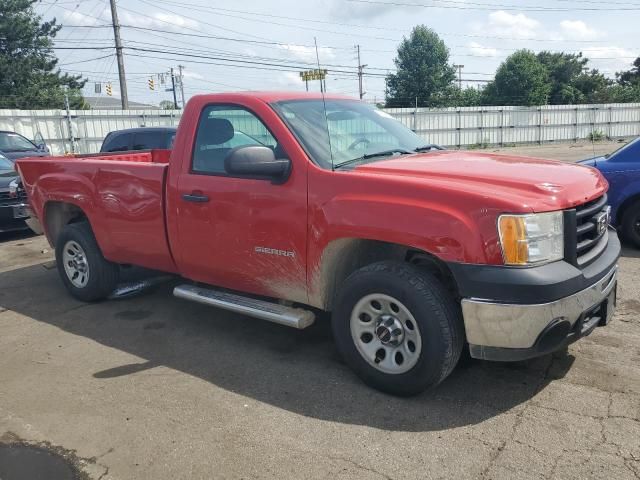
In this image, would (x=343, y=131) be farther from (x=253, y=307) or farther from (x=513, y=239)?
(x=513, y=239)

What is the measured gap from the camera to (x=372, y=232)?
11.2 ft

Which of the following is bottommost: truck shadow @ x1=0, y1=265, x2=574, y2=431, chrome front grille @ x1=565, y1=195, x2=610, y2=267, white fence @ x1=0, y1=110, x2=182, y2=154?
truck shadow @ x1=0, y1=265, x2=574, y2=431

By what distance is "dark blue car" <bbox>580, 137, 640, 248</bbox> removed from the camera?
6906mm

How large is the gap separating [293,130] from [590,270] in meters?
2.13

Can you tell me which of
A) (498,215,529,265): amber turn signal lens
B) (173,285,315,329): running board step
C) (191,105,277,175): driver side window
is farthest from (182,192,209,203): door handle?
(498,215,529,265): amber turn signal lens

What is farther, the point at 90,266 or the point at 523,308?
the point at 90,266

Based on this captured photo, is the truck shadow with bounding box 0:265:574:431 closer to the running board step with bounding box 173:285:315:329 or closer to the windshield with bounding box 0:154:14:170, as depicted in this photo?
the running board step with bounding box 173:285:315:329

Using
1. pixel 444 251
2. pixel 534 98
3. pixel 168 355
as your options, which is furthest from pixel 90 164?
pixel 534 98

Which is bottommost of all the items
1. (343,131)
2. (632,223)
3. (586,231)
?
(632,223)

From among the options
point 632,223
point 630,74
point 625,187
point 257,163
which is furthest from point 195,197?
point 630,74

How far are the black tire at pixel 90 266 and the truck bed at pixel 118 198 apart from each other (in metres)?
0.16

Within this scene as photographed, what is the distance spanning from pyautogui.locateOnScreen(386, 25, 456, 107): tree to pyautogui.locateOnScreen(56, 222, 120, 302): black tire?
3901cm

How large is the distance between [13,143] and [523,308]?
42.4 ft

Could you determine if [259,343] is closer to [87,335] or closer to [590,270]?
[87,335]
